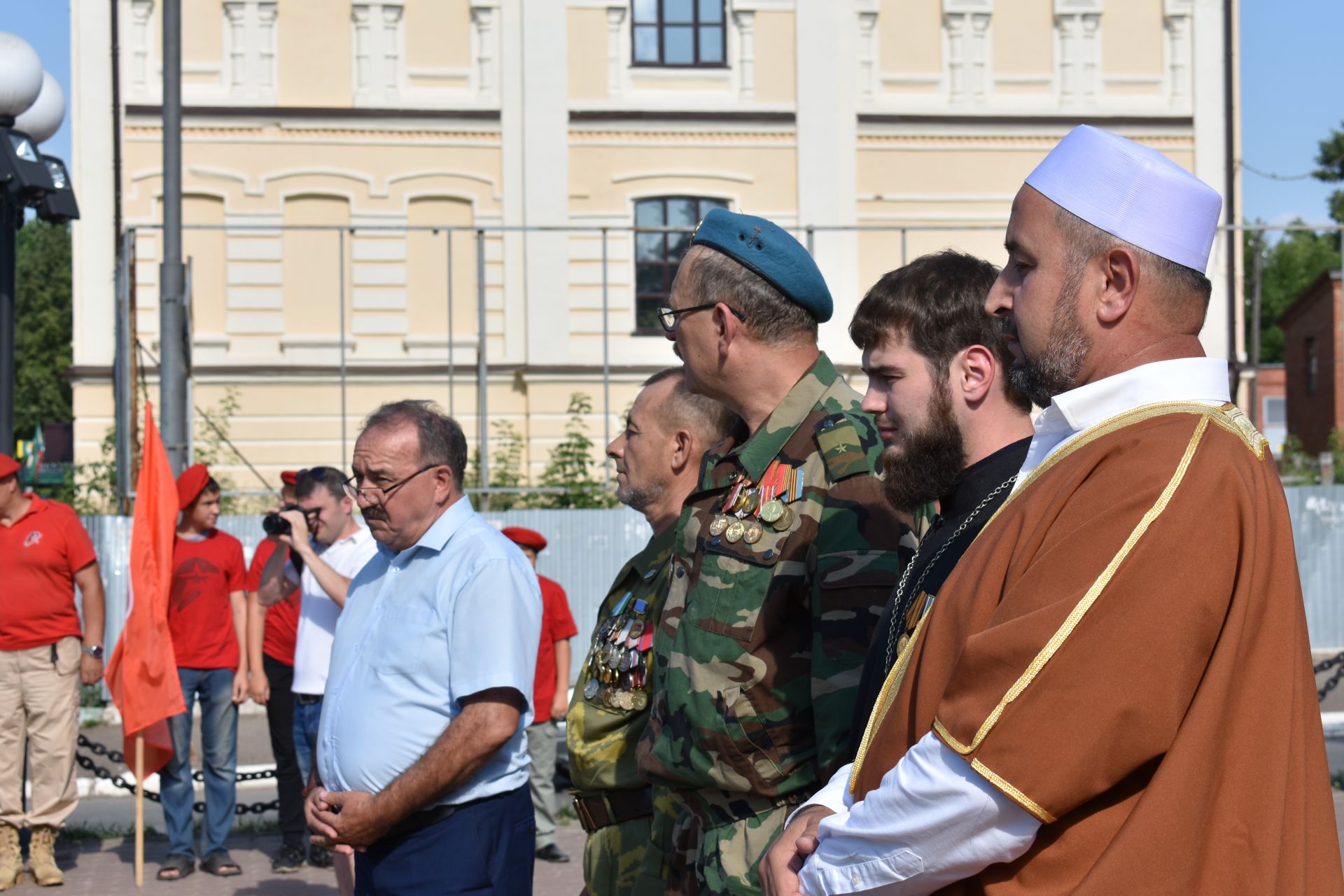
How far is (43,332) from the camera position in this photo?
5959 centimetres

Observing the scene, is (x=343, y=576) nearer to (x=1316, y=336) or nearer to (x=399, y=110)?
(x=399, y=110)

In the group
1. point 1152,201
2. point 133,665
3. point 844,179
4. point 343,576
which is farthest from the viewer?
point 844,179

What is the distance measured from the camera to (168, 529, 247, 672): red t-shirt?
316 inches

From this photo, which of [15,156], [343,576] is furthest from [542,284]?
[343,576]

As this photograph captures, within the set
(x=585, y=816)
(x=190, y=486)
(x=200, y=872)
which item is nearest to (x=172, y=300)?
(x=190, y=486)

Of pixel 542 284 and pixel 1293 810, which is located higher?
pixel 542 284

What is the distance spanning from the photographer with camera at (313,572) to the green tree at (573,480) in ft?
21.4

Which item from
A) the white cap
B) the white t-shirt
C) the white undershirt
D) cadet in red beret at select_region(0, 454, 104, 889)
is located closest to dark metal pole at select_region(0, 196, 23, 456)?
cadet in red beret at select_region(0, 454, 104, 889)

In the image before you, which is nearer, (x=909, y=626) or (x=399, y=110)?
(x=909, y=626)

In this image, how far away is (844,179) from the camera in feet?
66.9

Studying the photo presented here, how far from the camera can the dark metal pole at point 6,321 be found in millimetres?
8469

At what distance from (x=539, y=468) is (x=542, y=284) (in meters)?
2.52

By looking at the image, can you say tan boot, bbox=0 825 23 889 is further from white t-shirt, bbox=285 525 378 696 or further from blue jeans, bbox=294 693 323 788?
white t-shirt, bbox=285 525 378 696

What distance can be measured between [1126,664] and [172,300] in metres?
9.86
